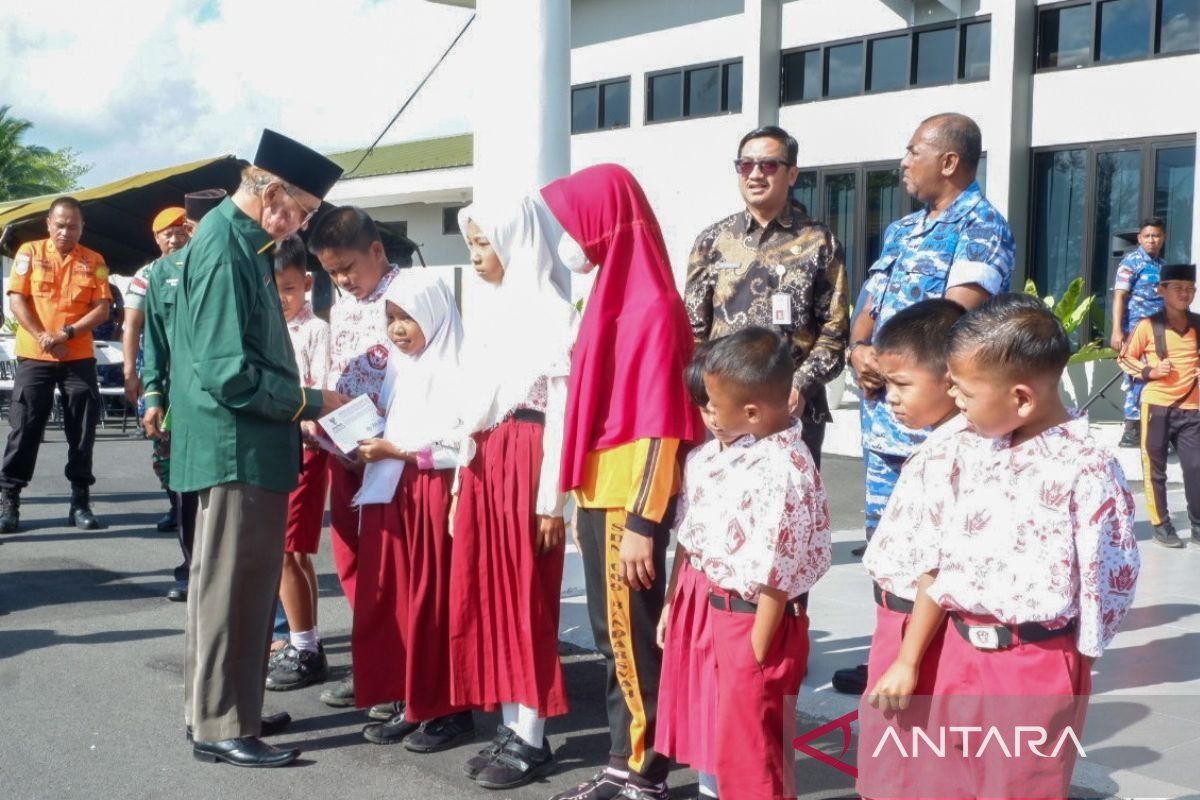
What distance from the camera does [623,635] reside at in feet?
12.5

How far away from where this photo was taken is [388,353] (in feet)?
16.2

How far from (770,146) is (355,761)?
2704 mm

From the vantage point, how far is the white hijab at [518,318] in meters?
4.08

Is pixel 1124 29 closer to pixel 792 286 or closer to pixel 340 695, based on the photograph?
pixel 792 286

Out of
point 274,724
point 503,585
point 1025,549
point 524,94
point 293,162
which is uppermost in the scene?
point 524,94

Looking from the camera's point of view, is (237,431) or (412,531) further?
(412,531)

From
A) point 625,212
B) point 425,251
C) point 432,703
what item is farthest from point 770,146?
point 425,251

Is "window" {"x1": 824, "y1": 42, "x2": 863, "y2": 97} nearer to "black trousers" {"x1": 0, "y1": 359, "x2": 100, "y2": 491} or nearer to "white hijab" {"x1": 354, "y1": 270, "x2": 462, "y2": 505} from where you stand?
"black trousers" {"x1": 0, "y1": 359, "x2": 100, "y2": 491}

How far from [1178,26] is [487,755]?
14.3 meters

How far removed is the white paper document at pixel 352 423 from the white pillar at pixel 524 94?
82.9 inches

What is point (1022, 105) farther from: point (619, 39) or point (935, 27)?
point (619, 39)

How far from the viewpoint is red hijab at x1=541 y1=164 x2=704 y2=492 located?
366 centimetres

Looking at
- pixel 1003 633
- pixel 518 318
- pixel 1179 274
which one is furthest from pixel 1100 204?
pixel 1003 633

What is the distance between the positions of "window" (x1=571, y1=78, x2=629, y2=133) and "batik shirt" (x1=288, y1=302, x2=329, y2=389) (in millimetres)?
17215
